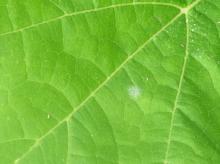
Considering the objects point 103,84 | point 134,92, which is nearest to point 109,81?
point 103,84

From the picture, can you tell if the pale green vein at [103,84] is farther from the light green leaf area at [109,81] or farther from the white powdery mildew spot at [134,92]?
the white powdery mildew spot at [134,92]

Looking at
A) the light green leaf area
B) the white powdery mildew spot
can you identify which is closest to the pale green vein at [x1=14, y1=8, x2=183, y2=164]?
the light green leaf area

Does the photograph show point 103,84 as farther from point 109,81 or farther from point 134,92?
point 134,92

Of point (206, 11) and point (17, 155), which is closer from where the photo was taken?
point (17, 155)

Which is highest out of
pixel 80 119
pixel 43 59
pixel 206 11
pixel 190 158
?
pixel 206 11

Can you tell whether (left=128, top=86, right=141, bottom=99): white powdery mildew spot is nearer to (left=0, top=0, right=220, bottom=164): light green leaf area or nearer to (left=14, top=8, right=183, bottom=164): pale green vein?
(left=0, top=0, right=220, bottom=164): light green leaf area

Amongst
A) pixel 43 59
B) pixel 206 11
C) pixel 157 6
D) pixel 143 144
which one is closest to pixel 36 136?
pixel 43 59

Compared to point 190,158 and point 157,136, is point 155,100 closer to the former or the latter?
point 157,136

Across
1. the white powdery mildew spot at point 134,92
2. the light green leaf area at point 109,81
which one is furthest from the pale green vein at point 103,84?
the white powdery mildew spot at point 134,92
